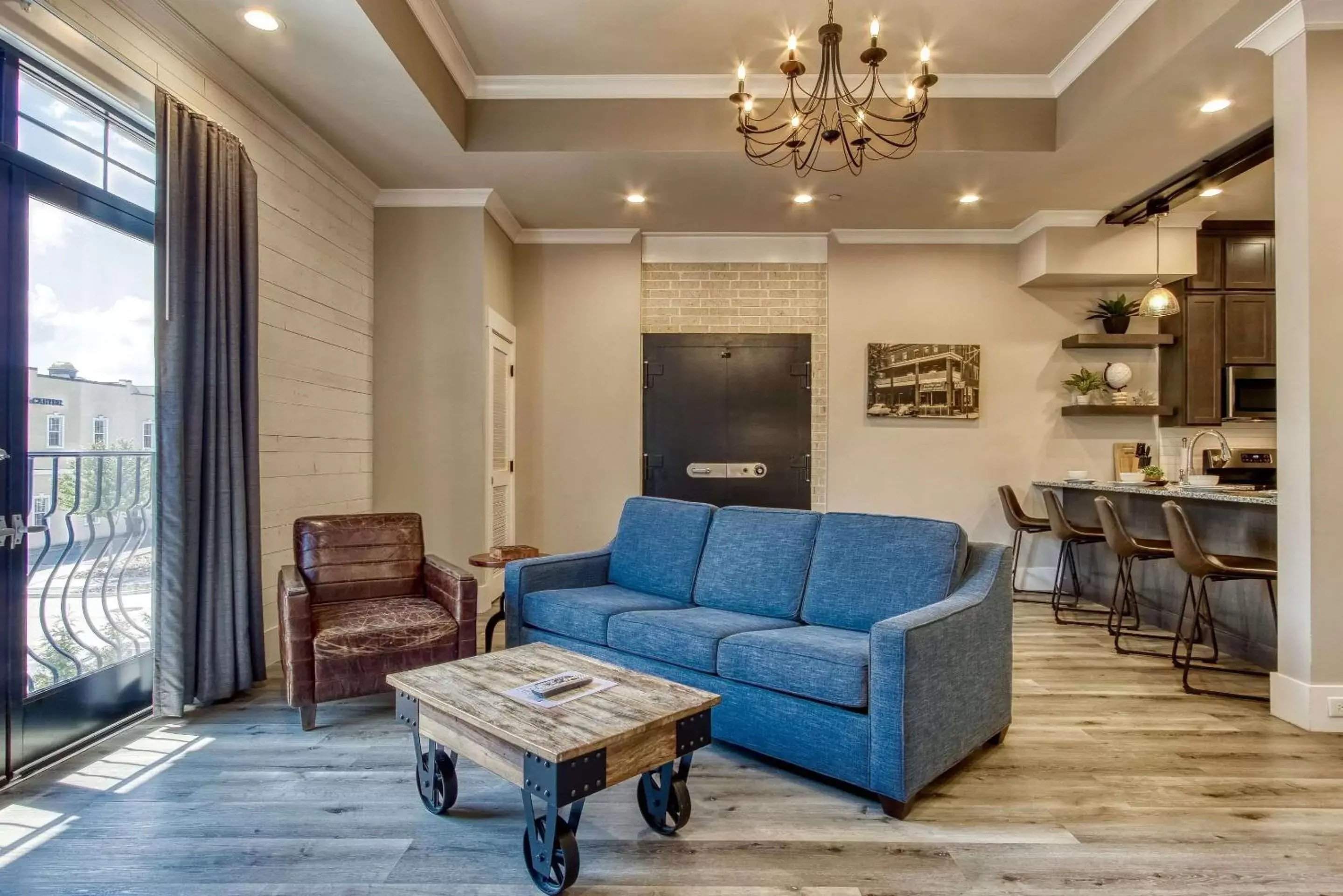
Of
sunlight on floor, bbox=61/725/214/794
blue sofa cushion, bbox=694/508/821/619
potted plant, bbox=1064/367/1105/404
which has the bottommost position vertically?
sunlight on floor, bbox=61/725/214/794

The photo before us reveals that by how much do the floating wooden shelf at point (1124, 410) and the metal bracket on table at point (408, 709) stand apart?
5.19 metres

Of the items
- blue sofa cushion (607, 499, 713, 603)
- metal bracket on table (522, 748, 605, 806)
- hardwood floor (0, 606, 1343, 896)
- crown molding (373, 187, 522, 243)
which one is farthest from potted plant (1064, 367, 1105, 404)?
metal bracket on table (522, 748, 605, 806)

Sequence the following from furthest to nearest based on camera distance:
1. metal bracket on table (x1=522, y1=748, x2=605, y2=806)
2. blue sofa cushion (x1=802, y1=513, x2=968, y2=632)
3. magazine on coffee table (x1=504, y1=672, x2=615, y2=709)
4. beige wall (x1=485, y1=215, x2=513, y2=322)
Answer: beige wall (x1=485, y1=215, x2=513, y2=322)
blue sofa cushion (x1=802, y1=513, x2=968, y2=632)
magazine on coffee table (x1=504, y1=672, x2=615, y2=709)
metal bracket on table (x1=522, y1=748, x2=605, y2=806)

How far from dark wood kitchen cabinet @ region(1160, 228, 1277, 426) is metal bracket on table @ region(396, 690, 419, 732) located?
5758 millimetres

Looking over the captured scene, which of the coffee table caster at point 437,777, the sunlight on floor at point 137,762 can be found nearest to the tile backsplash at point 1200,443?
the coffee table caster at point 437,777

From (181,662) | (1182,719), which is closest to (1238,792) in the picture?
(1182,719)

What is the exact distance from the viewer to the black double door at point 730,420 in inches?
218

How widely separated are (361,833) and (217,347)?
2100 mm

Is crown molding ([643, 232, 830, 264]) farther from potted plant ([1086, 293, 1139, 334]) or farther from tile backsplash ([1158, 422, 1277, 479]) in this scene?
tile backsplash ([1158, 422, 1277, 479])

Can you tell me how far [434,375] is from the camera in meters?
4.63

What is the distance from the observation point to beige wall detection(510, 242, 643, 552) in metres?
5.53

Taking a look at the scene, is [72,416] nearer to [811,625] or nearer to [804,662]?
[804,662]

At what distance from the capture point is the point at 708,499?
5574 millimetres

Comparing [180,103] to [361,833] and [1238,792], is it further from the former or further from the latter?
[1238,792]
